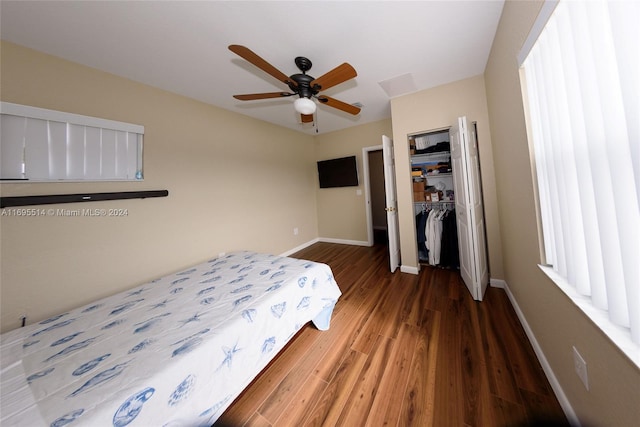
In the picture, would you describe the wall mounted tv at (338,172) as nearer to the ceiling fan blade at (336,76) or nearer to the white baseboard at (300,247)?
the white baseboard at (300,247)

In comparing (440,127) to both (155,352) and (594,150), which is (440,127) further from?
(155,352)

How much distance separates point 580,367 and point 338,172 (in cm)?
367


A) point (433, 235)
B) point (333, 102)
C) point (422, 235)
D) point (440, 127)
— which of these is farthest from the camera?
point (422, 235)

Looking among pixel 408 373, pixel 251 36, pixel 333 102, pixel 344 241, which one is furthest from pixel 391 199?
pixel 251 36

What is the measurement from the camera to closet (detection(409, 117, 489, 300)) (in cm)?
198

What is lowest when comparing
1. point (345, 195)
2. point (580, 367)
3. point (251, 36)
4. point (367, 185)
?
point (580, 367)

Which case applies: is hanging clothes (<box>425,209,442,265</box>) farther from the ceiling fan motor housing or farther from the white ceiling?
the ceiling fan motor housing

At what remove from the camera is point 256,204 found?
3256mm

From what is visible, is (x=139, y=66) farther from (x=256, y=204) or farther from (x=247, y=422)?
(x=247, y=422)

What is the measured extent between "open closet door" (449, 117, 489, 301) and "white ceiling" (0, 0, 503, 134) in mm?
770

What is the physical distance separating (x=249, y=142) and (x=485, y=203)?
11.2 ft

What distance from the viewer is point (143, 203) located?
6.73ft

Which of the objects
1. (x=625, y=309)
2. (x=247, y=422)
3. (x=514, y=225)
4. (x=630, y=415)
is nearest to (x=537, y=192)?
(x=514, y=225)

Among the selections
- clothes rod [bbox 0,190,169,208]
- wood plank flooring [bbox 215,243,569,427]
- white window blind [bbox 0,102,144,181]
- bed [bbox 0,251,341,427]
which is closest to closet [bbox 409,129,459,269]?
wood plank flooring [bbox 215,243,569,427]
